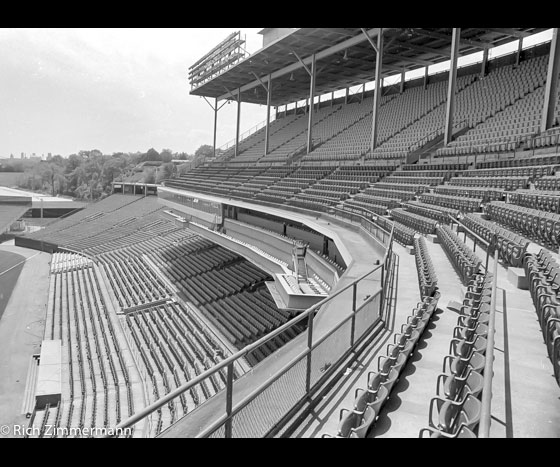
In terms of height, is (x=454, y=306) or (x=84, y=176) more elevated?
(x=84, y=176)

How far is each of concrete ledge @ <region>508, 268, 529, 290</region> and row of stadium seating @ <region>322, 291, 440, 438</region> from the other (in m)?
2.67

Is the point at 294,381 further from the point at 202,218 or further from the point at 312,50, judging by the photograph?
the point at 312,50

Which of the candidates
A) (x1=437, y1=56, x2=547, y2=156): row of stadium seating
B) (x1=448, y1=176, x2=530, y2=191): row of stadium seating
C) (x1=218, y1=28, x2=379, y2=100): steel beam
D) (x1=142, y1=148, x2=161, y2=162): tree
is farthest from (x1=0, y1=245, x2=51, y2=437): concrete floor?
(x1=142, y1=148, x2=161, y2=162): tree

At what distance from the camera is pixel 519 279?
278 inches

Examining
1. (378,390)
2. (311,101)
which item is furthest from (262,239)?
(378,390)

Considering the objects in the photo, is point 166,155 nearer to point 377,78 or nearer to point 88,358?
point 377,78

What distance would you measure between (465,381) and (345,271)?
5.55 m

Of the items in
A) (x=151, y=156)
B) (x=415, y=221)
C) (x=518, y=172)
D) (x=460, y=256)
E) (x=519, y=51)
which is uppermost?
(x=519, y=51)

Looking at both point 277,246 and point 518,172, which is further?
point 277,246

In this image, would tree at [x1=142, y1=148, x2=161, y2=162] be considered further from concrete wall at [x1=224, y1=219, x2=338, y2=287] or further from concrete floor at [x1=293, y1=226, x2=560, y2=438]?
concrete floor at [x1=293, y1=226, x2=560, y2=438]

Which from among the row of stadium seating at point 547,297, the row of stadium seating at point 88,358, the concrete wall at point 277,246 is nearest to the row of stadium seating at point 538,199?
the row of stadium seating at point 547,297

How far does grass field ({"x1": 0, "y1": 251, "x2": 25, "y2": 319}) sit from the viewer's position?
24642mm

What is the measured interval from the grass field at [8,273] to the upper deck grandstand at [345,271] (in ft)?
8.07
